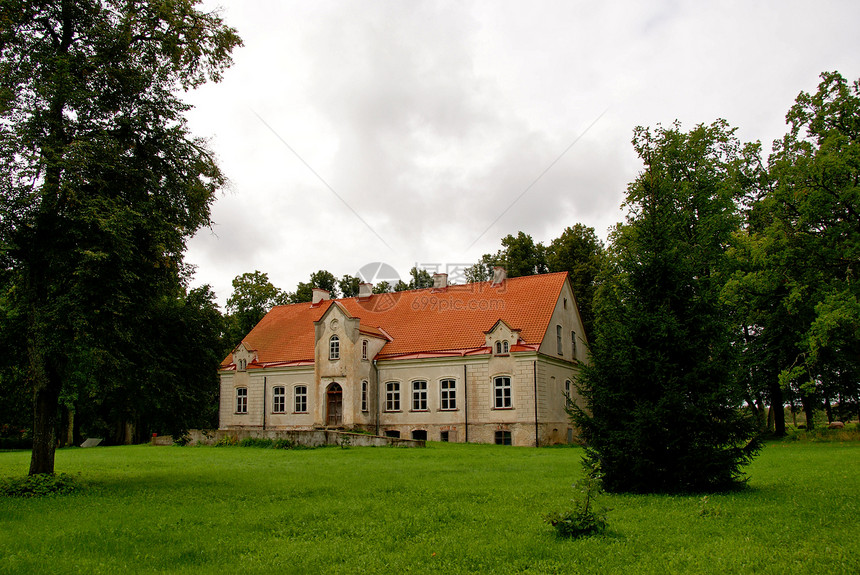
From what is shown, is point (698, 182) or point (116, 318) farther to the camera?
point (698, 182)

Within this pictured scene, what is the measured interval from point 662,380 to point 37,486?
42.5 ft

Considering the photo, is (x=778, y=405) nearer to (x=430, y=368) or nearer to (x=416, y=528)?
(x=430, y=368)

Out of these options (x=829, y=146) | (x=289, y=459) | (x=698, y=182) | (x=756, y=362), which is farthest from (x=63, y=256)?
(x=698, y=182)

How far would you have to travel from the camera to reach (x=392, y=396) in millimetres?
35094

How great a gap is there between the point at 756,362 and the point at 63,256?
14.5 meters

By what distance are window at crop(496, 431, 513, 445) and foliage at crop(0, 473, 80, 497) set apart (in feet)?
69.4

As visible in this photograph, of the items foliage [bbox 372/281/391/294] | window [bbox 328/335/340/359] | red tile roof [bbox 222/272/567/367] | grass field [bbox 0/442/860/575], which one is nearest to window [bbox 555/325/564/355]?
red tile roof [bbox 222/272/567/367]

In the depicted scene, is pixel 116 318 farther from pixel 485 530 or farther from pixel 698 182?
pixel 698 182

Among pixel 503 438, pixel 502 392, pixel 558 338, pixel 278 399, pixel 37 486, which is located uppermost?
pixel 558 338

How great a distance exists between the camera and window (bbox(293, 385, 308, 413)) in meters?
37.5

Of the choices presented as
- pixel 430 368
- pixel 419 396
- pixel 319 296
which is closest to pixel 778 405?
pixel 430 368

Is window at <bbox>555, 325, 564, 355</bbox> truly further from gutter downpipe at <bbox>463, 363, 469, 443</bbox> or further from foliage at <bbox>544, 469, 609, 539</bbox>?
foliage at <bbox>544, 469, 609, 539</bbox>

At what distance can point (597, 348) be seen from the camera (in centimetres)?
1241

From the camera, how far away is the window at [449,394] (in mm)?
33312
